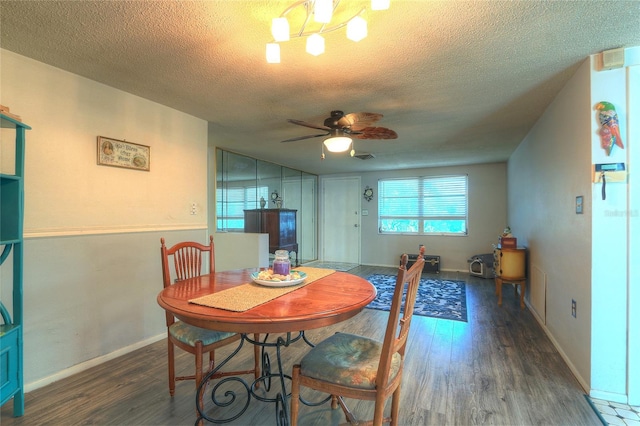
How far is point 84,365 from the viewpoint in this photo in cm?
221

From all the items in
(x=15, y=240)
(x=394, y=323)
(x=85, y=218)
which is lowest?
(x=394, y=323)

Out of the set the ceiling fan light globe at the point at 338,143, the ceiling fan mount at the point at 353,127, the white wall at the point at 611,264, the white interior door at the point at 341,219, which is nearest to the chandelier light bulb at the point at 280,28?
the ceiling fan mount at the point at 353,127

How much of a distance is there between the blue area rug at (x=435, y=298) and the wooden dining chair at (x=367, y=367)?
2223 mm

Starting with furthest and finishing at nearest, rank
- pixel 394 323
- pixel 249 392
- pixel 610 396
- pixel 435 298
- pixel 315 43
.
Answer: pixel 435 298, pixel 610 396, pixel 249 392, pixel 315 43, pixel 394 323

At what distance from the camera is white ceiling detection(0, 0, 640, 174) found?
149 cm

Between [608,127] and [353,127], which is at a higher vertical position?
[353,127]

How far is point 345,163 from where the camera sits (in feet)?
19.0

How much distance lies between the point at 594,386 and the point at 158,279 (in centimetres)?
341

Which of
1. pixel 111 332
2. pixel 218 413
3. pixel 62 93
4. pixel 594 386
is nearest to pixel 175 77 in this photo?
pixel 62 93

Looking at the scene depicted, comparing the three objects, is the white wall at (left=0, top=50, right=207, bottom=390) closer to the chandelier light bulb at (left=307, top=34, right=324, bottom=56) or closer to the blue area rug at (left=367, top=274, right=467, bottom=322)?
the chandelier light bulb at (left=307, top=34, right=324, bottom=56)

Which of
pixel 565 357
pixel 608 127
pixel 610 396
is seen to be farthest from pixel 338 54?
pixel 565 357

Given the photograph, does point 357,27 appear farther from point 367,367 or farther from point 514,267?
point 514,267

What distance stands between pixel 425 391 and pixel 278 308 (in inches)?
52.0

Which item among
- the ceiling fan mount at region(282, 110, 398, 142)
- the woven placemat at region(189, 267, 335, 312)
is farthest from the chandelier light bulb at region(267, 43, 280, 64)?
the woven placemat at region(189, 267, 335, 312)
